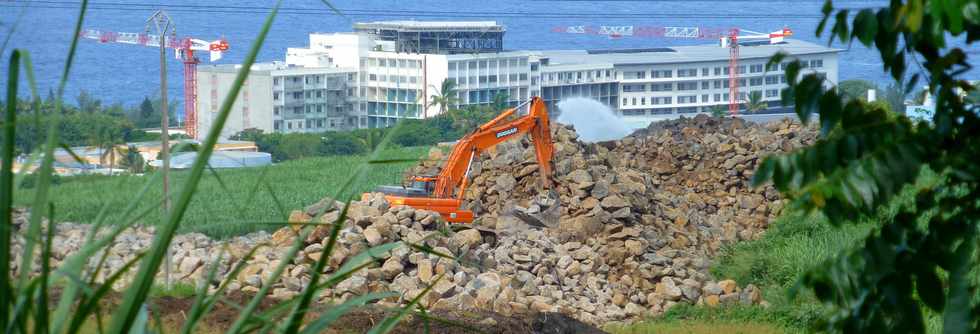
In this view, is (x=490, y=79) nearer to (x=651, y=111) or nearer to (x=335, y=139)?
(x=651, y=111)

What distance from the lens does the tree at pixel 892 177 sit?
192cm

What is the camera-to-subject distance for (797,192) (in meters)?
2.07

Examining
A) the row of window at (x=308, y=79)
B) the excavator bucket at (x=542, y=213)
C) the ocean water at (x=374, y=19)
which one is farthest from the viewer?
the ocean water at (x=374, y=19)

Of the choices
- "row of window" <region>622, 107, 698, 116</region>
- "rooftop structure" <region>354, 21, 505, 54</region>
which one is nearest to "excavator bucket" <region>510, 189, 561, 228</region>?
"rooftop structure" <region>354, 21, 505, 54</region>

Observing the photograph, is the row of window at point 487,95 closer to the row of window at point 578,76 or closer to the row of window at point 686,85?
the row of window at point 578,76

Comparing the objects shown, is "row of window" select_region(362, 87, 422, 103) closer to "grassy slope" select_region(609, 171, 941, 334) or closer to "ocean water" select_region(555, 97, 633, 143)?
"ocean water" select_region(555, 97, 633, 143)

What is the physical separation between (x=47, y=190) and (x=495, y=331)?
726cm

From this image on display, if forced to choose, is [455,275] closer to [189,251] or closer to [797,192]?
[189,251]

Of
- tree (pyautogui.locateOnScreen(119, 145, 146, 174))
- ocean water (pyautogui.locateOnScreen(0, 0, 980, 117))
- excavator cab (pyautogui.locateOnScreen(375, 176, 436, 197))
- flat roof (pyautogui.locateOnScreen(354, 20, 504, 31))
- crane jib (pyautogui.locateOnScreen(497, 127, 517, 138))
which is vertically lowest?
excavator cab (pyautogui.locateOnScreen(375, 176, 436, 197))

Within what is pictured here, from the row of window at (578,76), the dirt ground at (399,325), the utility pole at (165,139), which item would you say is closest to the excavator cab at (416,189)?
the utility pole at (165,139)

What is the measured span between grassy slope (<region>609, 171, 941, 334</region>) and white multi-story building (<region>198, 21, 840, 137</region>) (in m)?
24.9

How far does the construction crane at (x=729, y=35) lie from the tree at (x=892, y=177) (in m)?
49.6

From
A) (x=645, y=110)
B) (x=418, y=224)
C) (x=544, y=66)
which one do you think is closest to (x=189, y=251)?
(x=418, y=224)

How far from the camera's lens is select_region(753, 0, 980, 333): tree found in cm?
192
